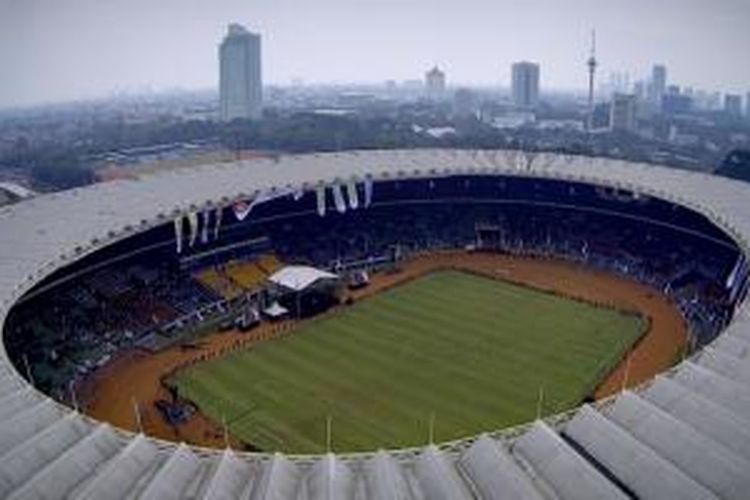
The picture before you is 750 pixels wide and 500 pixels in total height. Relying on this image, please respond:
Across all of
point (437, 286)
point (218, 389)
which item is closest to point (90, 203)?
point (218, 389)

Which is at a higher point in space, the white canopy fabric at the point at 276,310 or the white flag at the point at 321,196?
the white flag at the point at 321,196

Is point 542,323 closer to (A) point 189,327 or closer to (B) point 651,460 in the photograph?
(A) point 189,327

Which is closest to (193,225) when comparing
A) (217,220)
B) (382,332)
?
(217,220)

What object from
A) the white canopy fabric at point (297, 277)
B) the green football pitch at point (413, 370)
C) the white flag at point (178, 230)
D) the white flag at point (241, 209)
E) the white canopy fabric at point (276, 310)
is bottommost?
the green football pitch at point (413, 370)

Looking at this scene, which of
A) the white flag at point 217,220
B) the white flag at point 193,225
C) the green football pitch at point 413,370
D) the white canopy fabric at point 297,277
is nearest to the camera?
the green football pitch at point 413,370

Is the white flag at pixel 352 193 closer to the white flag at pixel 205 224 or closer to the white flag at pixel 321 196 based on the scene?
the white flag at pixel 321 196

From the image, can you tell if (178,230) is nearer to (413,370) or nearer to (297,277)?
(297,277)

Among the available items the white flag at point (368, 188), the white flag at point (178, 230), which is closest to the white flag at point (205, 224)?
the white flag at point (178, 230)
